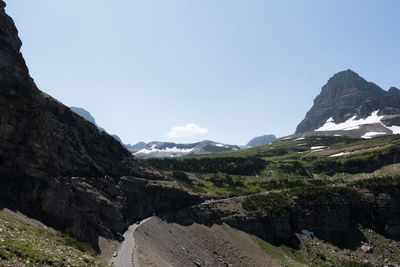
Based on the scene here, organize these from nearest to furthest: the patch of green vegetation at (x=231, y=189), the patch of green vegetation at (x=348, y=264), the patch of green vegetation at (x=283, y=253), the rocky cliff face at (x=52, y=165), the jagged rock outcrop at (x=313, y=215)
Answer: the rocky cliff face at (x=52, y=165) → the patch of green vegetation at (x=348, y=264) → the patch of green vegetation at (x=283, y=253) → the jagged rock outcrop at (x=313, y=215) → the patch of green vegetation at (x=231, y=189)

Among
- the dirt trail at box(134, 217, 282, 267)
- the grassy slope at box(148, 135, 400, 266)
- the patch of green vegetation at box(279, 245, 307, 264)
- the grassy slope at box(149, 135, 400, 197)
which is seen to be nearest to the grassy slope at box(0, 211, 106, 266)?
the dirt trail at box(134, 217, 282, 267)

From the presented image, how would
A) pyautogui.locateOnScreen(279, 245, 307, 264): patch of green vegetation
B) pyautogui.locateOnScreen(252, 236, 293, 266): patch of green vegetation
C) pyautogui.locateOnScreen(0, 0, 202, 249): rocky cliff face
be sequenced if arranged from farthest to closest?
pyautogui.locateOnScreen(279, 245, 307, 264): patch of green vegetation → pyautogui.locateOnScreen(252, 236, 293, 266): patch of green vegetation → pyautogui.locateOnScreen(0, 0, 202, 249): rocky cliff face

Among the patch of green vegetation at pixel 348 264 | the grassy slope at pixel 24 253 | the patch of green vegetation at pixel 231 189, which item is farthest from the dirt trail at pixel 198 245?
the patch of green vegetation at pixel 231 189

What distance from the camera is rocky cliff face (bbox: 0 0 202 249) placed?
144 ft

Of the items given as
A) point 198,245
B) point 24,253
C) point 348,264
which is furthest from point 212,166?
point 24,253

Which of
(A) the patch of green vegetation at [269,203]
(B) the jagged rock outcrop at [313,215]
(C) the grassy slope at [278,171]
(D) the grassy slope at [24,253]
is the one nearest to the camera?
(D) the grassy slope at [24,253]

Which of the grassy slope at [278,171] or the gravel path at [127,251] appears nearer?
the gravel path at [127,251]

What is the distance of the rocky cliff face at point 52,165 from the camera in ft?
144

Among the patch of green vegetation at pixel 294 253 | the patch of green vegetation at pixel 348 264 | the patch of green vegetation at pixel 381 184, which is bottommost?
the patch of green vegetation at pixel 348 264

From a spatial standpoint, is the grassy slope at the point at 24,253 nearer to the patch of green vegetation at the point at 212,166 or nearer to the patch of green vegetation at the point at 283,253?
the patch of green vegetation at the point at 283,253

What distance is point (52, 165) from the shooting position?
165 feet

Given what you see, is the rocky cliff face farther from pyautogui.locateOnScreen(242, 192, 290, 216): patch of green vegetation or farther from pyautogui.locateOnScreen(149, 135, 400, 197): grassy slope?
pyautogui.locateOnScreen(149, 135, 400, 197): grassy slope

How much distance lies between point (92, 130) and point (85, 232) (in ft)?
123

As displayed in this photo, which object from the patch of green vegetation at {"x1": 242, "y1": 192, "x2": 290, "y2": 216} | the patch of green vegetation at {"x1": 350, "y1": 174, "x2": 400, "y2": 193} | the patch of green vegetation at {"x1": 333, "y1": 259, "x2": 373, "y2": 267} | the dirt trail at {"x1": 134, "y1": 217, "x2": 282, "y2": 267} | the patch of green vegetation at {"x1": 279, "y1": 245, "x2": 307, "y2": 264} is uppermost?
the patch of green vegetation at {"x1": 350, "y1": 174, "x2": 400, "y2": 193}
